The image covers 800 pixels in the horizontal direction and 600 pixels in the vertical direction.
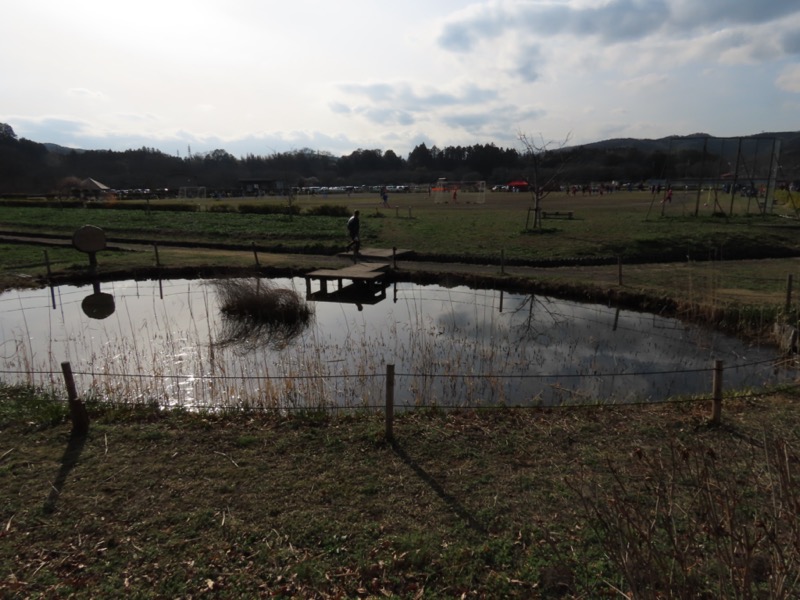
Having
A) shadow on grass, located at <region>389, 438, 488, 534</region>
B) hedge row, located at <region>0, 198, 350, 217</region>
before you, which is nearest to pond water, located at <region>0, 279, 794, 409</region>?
shadow on grass, located at <region>389, 438, 488, 534</region>

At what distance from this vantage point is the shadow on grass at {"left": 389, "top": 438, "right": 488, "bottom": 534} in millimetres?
5125

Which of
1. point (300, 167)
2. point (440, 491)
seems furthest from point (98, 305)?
point (300, 167)

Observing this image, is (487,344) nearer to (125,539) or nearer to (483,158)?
(125,539)

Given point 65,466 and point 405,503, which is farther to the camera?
point 65,466

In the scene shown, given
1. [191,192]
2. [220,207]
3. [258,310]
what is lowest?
[258,310]

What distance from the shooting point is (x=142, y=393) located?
892cm

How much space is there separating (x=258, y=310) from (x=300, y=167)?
462 feet

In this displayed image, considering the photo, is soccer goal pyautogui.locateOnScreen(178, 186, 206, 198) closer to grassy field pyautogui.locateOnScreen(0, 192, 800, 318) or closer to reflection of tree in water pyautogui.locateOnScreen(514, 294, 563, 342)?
grassy field pyautogui.locateOnScreen(0, 192, 800, 318)

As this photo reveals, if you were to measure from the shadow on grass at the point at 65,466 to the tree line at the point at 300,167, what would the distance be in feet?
279

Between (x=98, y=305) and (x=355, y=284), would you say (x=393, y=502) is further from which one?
(x=98, y=305)

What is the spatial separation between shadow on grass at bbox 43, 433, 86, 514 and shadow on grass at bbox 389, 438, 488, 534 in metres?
3.65

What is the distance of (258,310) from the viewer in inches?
566

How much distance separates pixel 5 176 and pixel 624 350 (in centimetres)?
11626

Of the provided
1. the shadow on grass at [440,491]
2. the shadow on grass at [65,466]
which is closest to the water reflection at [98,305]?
the shadow on grass at [65,466]
